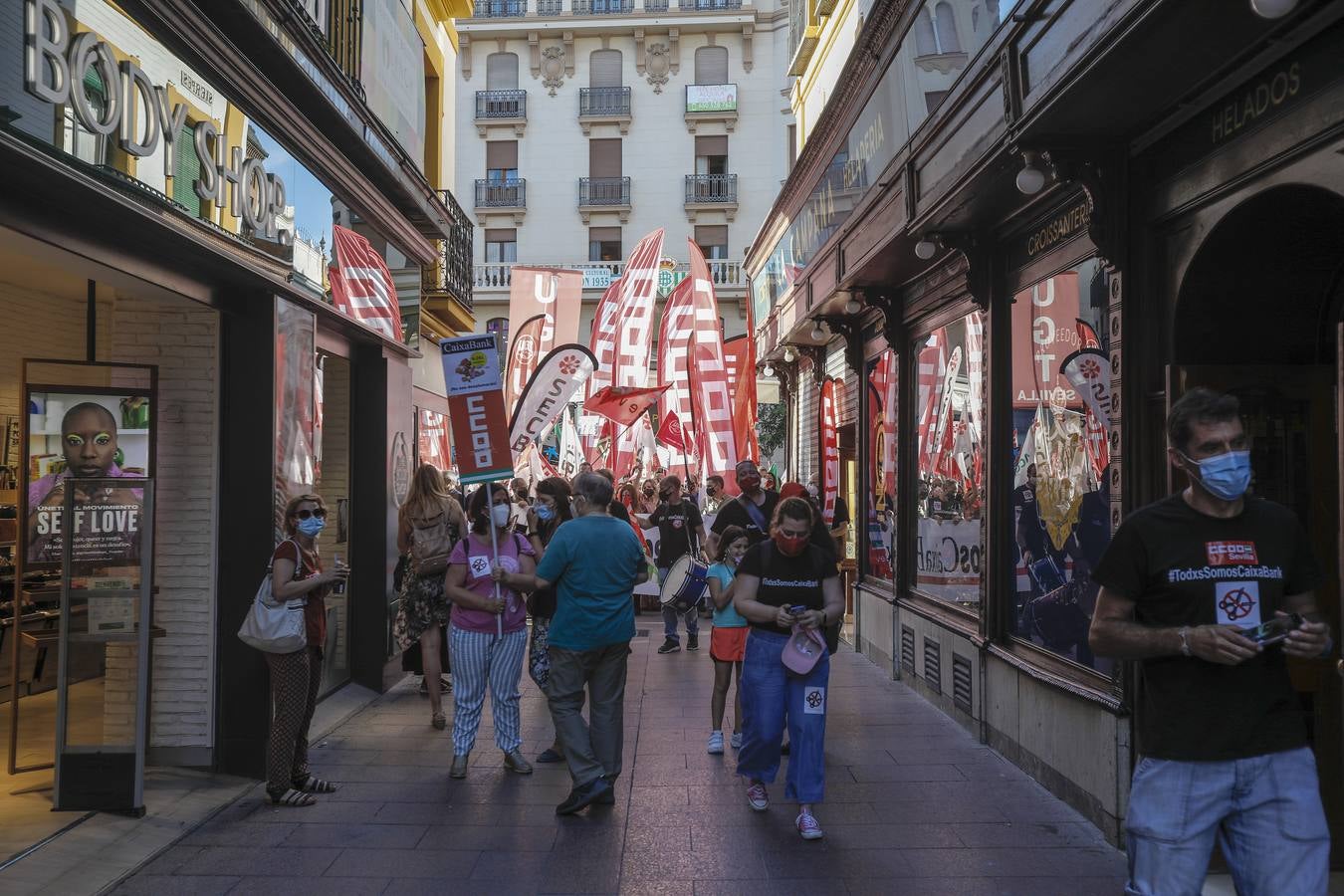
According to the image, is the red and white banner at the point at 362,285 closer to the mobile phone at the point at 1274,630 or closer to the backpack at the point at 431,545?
the backpack at the point at 431,545

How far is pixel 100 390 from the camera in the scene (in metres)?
7.18

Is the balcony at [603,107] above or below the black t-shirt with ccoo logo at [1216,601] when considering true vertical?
above

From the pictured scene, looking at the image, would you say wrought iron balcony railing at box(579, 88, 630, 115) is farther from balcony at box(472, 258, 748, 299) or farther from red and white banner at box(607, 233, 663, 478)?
red and white banner at box(607, 233, 663, 478)

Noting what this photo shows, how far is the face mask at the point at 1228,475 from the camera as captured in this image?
331cm

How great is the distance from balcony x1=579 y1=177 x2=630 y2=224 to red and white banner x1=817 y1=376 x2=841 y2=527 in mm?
28321

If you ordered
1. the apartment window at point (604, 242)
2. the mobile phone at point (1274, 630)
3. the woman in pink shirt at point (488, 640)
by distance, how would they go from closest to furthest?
the mobile phone at point (1274, 630) < the woman in pink shirt at point (488, 640) < the apartment window at point (604, 242)

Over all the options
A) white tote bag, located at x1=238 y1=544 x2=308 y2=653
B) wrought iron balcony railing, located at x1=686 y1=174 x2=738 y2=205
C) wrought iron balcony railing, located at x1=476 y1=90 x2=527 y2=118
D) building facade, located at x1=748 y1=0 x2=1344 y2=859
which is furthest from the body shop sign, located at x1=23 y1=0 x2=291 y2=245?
wrought iron balcony railing, located at x1=476 y1=90 x2=527 y2=118

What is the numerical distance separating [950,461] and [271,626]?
19.7ft

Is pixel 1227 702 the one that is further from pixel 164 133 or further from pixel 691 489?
pixel 691 489

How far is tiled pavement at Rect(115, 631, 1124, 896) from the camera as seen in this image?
17.9 ft

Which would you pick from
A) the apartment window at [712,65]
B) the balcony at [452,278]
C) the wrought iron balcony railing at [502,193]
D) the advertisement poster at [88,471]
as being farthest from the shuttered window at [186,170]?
the apartment window at [712,65]

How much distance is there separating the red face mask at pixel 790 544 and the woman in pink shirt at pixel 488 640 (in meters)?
1.94

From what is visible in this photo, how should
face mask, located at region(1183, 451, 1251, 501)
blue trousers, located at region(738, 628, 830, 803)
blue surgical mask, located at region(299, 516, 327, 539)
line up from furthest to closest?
blue surgical mask, located at region(299, 516, 327, 539), blue trousers, located at region(738, 628, 830, 803), face mask, located at region(1183, 451, 1251, 501)

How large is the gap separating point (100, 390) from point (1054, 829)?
6.32 meters
